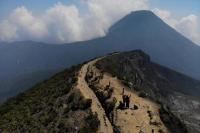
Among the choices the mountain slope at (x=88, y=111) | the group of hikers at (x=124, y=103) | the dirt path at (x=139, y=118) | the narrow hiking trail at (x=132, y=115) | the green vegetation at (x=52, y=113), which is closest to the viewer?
the dirt path at (x=139, y=118)

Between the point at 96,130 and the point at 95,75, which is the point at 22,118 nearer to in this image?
the point at 96,130

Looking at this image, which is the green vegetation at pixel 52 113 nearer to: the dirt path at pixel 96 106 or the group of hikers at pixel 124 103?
the dirt path at pixel 96 106

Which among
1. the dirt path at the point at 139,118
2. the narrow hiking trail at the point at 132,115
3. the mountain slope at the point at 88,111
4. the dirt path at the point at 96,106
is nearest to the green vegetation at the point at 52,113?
the mountain slope at the point at 88,111

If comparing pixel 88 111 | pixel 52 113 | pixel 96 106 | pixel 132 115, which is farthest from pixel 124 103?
pixel 52 113

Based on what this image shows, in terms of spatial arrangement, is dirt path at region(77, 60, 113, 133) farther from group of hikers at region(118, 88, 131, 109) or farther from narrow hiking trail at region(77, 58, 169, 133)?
group of hikers at region(118, 88, 131, 109)

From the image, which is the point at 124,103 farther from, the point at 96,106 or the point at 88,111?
the point at 88,111

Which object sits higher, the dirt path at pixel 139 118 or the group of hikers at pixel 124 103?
the group of hikers at pixel 124 103

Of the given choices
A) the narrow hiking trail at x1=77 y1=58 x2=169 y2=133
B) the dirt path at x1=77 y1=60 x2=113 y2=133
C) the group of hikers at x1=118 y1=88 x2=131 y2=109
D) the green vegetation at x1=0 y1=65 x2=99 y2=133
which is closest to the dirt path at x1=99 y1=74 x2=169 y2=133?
the narrow hiking trail at x1=77 y1=58 x2=169 y2=133

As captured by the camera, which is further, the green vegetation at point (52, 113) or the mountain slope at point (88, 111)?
the green vegetation at point (52, 113)
